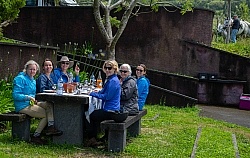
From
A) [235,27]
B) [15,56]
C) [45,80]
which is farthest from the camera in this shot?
[235,27]

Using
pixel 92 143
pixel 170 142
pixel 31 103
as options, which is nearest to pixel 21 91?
pixel 31 103

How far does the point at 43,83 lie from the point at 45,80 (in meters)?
0.11

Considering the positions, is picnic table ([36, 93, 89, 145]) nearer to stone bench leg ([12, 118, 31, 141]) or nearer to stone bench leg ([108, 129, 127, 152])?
stone bench leg ([12, 118, 31, 141])

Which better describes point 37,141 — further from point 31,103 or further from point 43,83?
point 43,83

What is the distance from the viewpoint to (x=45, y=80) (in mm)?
9125

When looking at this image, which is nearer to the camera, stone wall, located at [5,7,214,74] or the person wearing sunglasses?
the person wearing sunglasses

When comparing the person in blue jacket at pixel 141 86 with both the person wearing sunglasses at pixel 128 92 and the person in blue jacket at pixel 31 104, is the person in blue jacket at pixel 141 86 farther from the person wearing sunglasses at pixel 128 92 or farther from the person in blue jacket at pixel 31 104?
the person in blue jacket at pixel 31 104

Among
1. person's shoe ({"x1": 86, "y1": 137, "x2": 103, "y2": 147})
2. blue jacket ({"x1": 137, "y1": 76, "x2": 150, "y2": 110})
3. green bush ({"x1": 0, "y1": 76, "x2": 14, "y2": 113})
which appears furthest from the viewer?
blue jacket ({"x1": 137, "y1": 76, "x2": 150, "y2": 110})

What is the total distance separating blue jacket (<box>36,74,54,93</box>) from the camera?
8.98m

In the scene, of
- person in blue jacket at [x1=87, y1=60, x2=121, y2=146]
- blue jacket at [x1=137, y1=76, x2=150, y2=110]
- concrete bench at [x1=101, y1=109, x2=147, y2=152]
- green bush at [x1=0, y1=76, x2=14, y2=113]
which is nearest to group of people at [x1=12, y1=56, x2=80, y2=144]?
person in blue jacket at [x1=87, y1=60, x2=121, y2=146]

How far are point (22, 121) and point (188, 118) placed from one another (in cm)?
571

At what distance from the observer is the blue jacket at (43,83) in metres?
8.98

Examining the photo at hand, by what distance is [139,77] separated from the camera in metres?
10.1

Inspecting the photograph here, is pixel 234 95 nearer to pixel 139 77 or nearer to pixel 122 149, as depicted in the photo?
pixel 139 77
